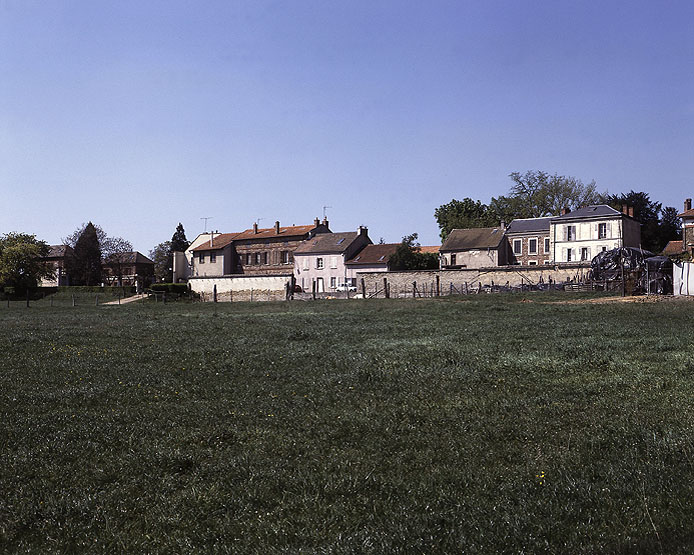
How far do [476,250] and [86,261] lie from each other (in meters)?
65.6

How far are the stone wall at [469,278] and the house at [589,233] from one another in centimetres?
1974

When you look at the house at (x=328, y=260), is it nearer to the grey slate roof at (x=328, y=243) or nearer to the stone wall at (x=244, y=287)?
the grey slate roof at (x=328, y=243)

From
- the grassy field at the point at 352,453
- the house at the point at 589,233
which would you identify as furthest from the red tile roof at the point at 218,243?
the grassy field at the point at 352,453

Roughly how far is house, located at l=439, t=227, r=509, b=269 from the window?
141cm

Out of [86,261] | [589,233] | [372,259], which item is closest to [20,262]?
[86,261]

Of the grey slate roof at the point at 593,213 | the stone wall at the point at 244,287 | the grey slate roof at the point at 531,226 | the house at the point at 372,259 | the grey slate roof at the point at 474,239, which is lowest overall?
the stone wall at the point at 244,287

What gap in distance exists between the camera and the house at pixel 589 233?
79.2 metres

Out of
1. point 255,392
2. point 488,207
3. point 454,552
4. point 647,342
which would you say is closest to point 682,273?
point 647,342

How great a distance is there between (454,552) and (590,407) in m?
5.39

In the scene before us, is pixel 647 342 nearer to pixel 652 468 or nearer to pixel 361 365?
pixel 361 365

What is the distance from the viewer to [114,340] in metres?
20.0

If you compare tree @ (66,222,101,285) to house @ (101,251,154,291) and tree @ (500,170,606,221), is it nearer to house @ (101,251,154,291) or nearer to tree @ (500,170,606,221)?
house @ (101,251,154,291)

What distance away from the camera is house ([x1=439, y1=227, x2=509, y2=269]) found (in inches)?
3253

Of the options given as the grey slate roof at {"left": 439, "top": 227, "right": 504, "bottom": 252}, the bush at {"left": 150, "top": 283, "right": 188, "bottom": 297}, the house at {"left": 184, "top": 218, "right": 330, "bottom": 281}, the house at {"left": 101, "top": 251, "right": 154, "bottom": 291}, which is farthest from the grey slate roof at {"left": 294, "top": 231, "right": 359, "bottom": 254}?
the house at {"left": 101, "top": 251, "right": 154, "bottom": 291}
